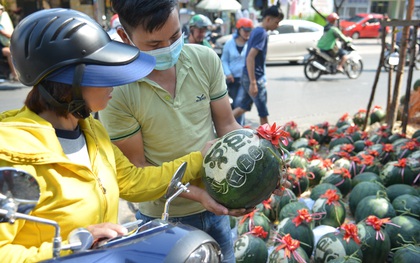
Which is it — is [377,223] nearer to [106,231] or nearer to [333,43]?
[106,231]

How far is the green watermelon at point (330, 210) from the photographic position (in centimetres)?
414

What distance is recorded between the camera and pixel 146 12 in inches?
80.8

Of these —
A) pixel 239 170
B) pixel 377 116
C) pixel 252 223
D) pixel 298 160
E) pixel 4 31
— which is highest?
pixel 239 170

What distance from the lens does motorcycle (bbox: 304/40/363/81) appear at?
1345cm

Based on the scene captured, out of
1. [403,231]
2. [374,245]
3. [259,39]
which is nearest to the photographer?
[374,245]

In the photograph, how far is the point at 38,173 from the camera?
1479mm

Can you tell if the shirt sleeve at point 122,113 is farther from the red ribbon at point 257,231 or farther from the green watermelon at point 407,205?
the green watermelon at point 407,205

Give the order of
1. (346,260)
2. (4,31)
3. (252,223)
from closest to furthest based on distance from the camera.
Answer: (346,260), (252,223), (4,31)

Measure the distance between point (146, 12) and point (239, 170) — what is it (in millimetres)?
817

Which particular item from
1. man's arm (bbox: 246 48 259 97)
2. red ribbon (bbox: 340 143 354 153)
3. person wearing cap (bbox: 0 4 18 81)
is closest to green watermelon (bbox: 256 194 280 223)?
red ribbon (bbox: 340 143 354 153)

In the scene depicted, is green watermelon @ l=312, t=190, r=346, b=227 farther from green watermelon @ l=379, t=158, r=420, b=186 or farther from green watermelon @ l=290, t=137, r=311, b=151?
green watermelon @ l=290, t=137, r=311, b=151

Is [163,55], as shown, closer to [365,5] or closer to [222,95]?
A: [222,95]

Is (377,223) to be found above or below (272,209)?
above

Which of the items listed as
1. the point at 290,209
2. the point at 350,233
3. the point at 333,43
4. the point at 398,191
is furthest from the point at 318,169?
the point at 333,43
